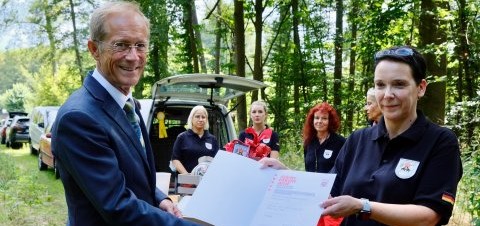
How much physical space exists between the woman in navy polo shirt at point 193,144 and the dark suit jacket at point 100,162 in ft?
15.9

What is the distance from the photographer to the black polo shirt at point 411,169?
76.5 inches

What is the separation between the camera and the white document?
212 cm

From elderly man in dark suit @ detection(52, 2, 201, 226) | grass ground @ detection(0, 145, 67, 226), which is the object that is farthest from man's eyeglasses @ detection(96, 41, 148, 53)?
grass ground @ detection(0, 145, 67, 226)

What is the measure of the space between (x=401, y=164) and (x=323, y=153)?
358 centimetres

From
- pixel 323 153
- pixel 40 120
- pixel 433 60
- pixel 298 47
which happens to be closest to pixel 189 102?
pixel 323 153

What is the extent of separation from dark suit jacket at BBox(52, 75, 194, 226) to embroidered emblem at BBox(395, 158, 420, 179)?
3.00ft

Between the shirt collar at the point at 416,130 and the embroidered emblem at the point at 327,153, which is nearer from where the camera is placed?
the shirt collar at the point at 416,130

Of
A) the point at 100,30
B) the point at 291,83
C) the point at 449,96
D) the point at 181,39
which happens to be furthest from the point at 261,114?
the point at 291,83

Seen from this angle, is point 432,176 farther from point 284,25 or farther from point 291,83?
point 284,25

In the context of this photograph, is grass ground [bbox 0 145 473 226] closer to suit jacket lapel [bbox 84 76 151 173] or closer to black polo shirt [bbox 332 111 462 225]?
black polo shirt [bbox 332 111 462 225]

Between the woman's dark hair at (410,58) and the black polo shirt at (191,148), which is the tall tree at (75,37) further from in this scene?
the woman's dark hair at (410,58)

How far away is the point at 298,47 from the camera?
70.7 ft

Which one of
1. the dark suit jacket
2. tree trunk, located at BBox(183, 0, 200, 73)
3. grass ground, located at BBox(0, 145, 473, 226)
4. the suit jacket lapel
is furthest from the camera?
tree trunk, located at BBox(183, 0, 200, 73)

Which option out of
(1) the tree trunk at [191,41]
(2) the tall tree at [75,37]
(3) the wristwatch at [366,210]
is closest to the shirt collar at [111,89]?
(3) the wristwatch at [366,210]
